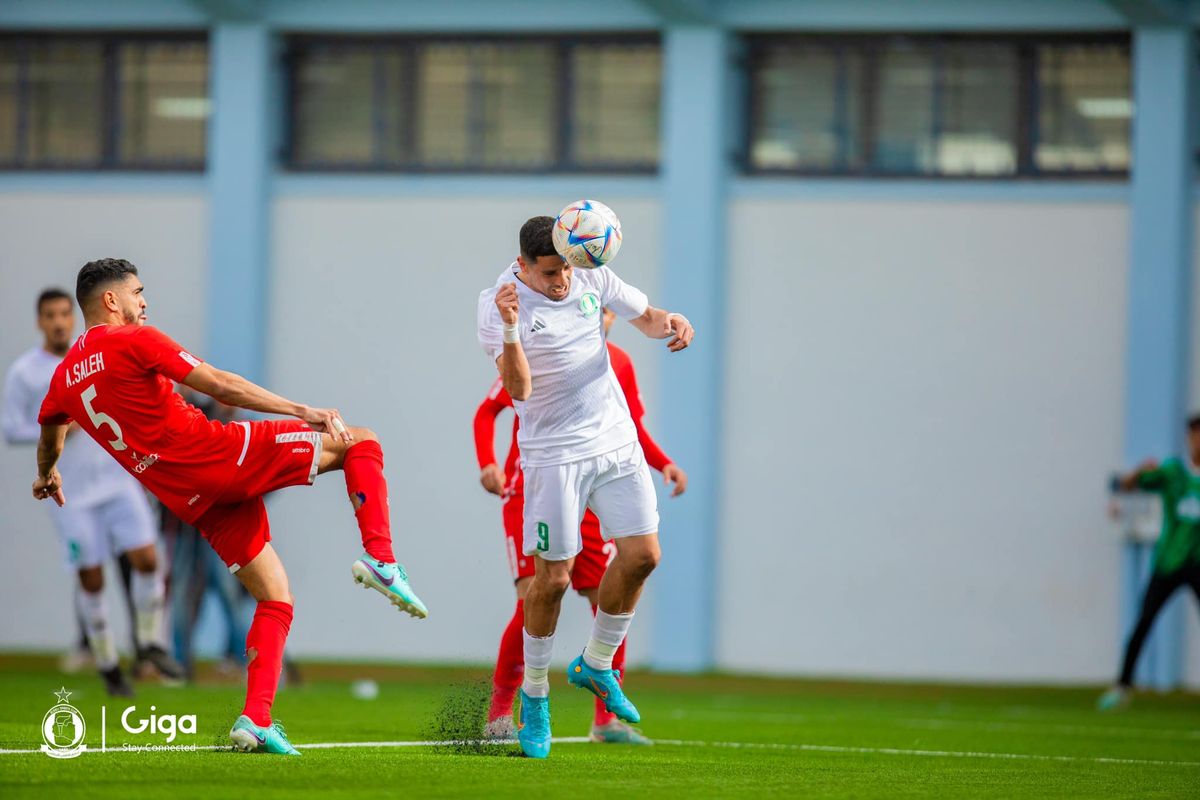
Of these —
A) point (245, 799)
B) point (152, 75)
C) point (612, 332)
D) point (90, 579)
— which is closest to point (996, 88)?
point (612, 332)

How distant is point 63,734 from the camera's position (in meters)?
7.04

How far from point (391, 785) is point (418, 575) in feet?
32.3

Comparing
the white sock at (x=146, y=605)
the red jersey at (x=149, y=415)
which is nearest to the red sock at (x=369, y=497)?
the red jersey at (x=149, y=415)

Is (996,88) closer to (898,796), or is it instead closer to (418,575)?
(418,575)

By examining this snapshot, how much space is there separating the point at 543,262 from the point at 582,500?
0.91m

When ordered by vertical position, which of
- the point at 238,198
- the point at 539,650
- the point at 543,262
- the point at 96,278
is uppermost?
the point at 238,198

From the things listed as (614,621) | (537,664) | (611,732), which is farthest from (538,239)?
(611,732)

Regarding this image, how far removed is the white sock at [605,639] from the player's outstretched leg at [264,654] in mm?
1135

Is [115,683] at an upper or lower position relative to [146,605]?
lower

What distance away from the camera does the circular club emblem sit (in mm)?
5938

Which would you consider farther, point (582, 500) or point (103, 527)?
point (103, 527)

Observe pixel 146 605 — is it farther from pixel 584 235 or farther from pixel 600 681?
pixel 584 235

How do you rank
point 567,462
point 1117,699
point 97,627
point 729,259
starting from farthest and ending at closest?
1. point 729,259
2. point 1117,699
3. point 97,627
4. point 567,462

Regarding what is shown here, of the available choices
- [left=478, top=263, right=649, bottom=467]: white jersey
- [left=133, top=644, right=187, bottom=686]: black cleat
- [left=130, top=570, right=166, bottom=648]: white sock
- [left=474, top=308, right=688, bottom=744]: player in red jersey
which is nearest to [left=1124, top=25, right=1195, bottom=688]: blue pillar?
[left=474, top=308, right=688, bottom=744]: player in red jersey
